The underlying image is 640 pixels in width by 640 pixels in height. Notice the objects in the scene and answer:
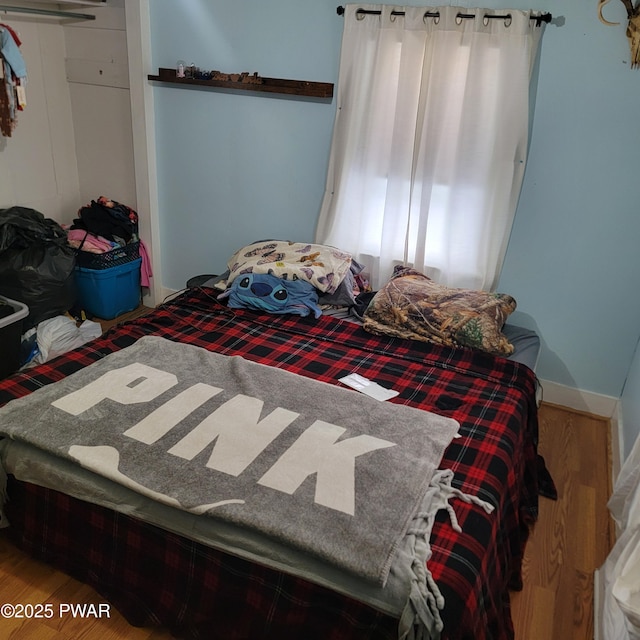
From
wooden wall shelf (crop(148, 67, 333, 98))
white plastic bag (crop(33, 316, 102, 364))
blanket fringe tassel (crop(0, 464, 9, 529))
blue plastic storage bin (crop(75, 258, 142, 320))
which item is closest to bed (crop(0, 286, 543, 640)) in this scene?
blanket fringe tassel (crop(0, 464, 9, 529))

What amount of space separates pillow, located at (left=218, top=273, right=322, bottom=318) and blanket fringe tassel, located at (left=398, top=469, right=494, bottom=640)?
1.27m

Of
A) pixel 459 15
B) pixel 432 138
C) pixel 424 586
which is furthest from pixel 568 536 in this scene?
pixel 459 15

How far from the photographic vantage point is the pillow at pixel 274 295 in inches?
106

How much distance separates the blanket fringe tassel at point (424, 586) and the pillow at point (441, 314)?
3.15ft

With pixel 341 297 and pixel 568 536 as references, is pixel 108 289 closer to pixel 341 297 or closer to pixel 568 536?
pixel 341 297

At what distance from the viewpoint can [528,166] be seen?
8.68 feet

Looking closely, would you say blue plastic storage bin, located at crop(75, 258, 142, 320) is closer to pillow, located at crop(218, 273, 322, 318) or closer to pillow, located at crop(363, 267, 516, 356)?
pillow, located at crop(218, 273, 322, 318)

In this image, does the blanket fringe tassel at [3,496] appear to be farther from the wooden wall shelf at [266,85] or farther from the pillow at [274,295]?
the wooden wall shelf at [266,85]

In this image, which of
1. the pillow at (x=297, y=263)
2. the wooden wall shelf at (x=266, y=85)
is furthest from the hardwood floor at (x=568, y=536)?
the wooden wall shelf at (x=266, y=85)

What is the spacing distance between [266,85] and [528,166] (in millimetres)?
1332

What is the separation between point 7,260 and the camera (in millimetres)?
2961

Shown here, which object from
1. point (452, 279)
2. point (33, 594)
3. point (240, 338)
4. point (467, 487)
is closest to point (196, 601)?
point (33, 594)

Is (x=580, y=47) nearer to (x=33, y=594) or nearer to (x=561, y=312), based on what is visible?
(x=561, y=312)

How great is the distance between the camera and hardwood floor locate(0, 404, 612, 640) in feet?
5.51
